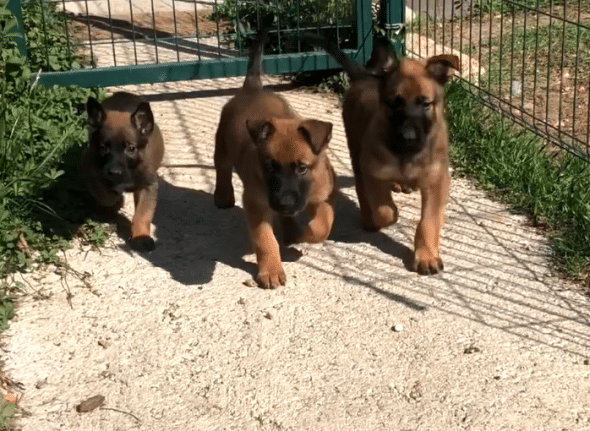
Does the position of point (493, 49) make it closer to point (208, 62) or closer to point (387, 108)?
point (208, 62)

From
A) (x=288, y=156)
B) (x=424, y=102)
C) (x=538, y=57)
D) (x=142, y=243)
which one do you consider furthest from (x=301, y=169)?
(x=538, y=57)

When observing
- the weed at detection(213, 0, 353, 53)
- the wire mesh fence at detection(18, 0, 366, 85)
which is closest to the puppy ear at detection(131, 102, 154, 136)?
the wire mesh fence at detection(18, 0, 366, 85)

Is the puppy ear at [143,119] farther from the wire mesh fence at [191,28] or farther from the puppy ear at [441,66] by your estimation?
the wire mesh fence at [191,28]

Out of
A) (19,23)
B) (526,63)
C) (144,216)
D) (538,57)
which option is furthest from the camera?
(538,57)

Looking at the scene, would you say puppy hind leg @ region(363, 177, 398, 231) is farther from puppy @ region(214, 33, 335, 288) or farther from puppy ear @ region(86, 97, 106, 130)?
puppy ear @ region(86, 97, 106, 130)

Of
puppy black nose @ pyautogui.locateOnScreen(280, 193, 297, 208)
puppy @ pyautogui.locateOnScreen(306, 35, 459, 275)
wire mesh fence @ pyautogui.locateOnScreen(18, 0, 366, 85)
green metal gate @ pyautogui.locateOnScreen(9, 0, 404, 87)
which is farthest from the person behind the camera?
wire mesh fence @ pyautogui.locateOnScreen(18, 0, 366, 85)

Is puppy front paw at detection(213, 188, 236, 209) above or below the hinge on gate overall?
below

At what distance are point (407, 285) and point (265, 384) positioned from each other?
122cm

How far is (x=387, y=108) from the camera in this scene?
17.9ft

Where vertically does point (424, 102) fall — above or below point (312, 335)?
above

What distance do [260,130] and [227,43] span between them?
504 cm

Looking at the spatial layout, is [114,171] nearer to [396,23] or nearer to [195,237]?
[195,237]

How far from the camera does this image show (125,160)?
5.79m

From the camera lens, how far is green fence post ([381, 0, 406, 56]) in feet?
28.2
